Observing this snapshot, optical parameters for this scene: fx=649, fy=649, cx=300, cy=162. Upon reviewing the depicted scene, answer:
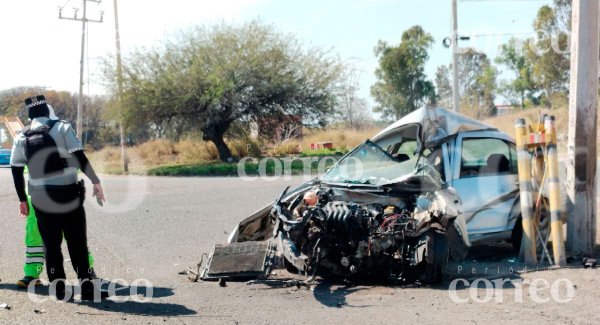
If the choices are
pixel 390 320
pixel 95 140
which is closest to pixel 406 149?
pixel 390 320

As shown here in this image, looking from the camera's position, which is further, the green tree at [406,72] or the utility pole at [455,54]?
the green tree at [406,72]

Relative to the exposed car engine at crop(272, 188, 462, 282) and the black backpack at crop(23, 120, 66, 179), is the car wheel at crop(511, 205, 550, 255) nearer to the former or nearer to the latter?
the exposed car engine at crop(272, 188, 462, 282)

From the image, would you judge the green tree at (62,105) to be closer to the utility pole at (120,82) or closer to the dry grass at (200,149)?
the dry grass at (200,149)

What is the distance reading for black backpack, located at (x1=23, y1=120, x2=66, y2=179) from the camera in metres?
6.54

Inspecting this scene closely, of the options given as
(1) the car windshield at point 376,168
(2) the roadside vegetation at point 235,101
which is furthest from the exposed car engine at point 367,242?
(2) the roadside vegetation at point 235,101

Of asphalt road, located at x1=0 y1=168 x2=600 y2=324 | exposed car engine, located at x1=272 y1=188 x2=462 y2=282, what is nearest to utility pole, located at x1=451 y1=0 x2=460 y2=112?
asphalt road, located at x1=0 y1=168 x2=600 y2=324

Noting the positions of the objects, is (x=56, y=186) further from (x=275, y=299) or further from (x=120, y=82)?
(x=120, y=82)

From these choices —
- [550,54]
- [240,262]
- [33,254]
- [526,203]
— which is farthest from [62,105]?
[526,203]

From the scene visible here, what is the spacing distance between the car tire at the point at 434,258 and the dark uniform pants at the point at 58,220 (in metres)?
3.59

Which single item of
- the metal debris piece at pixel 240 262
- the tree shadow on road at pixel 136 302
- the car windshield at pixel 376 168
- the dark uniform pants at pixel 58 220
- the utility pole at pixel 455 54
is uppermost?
the utility pole at pixel 455 54

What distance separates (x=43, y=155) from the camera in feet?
21.6

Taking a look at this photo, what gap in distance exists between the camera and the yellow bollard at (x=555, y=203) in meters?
7.55

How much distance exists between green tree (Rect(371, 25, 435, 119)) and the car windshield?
1682 inches

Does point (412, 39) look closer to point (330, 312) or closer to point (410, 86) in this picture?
point (410, 86)
